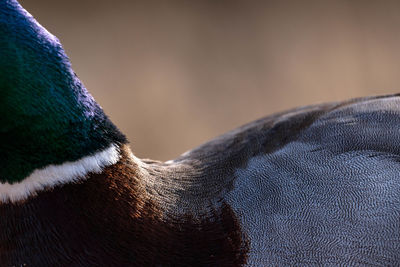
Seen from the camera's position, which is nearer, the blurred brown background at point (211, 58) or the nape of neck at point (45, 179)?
the nape of neck at point (45, 179)

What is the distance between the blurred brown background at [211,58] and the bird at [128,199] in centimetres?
278

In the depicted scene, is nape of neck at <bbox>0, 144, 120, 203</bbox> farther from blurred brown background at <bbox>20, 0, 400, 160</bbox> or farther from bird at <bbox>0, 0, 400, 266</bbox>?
blurred brown background at <bbox>20, 0, 400, 160</bbox>

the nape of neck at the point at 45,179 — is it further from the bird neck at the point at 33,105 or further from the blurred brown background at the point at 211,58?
the blurred brown background at the point at 211,58

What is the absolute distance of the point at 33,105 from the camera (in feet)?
4.71

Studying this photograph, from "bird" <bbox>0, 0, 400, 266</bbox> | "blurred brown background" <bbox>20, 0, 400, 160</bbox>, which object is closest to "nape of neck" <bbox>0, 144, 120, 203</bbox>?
"bird" <bbox>0, 0, 400, 266</bbox>

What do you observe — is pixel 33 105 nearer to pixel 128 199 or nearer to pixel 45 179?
pixel 45 179

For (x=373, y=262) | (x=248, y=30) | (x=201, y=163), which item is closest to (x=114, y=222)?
(x=201, y=163)

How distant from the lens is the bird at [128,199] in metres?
1.43

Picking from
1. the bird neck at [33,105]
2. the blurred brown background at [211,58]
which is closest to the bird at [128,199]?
the bird neck at [33,105]

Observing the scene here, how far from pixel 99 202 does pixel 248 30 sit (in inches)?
130

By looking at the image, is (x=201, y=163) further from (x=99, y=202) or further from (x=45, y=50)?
(x=45, y=50)

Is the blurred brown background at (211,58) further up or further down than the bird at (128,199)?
further down

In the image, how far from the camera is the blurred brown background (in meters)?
4.42

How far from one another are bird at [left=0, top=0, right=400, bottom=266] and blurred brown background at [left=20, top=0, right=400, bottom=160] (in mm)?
2782
